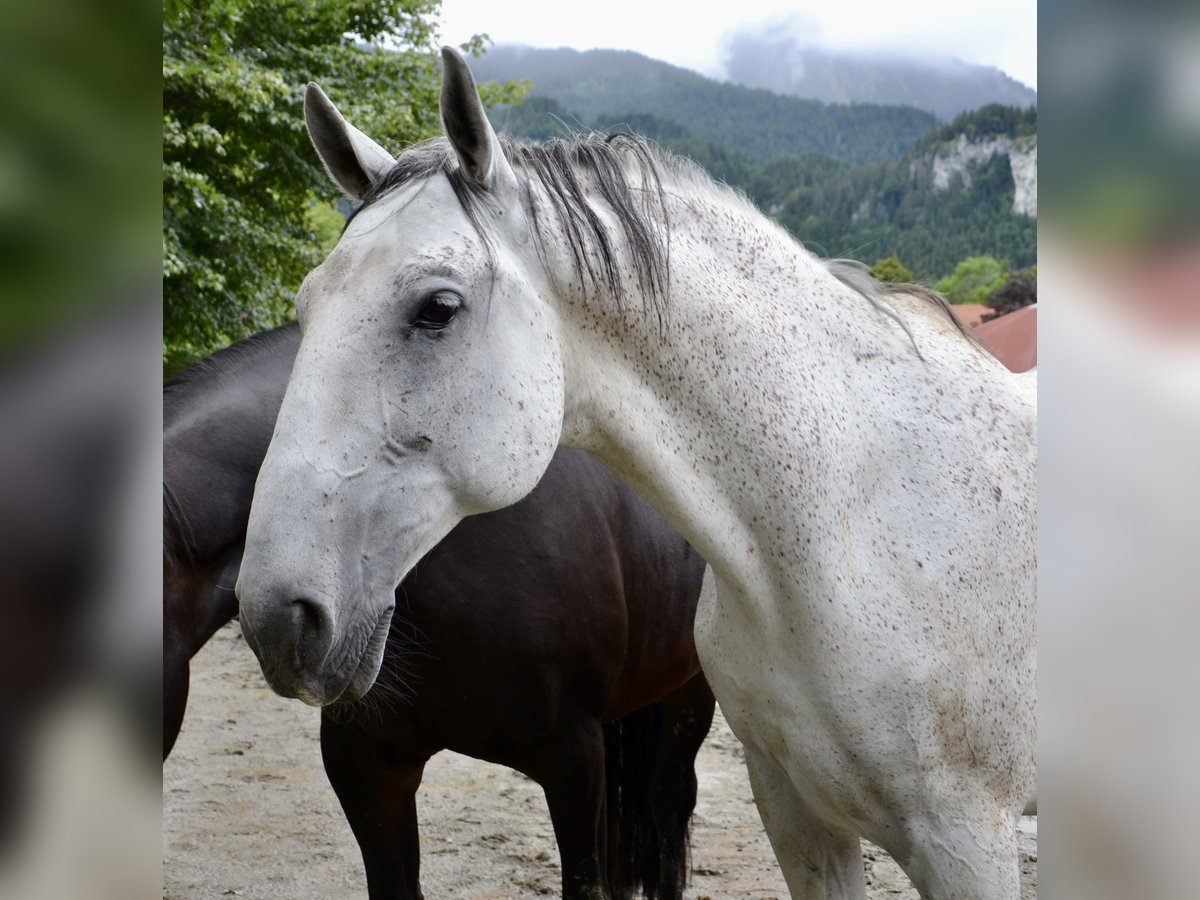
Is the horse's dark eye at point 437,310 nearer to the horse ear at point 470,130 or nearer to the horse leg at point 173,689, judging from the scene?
the horse ear at point 470,130

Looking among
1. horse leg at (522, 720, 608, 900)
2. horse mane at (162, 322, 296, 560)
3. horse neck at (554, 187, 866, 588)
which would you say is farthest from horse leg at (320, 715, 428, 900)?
horse neck at (554, 187, 866, 588)

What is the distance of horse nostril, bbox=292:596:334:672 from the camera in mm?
1302

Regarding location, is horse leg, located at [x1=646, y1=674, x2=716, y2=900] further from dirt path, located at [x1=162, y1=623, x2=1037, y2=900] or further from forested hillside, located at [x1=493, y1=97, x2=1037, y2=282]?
forested hillside, located at [x1=493, y1=97, x2=1037, y2=282]

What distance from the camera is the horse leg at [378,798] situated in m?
2.39

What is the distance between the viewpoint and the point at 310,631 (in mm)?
1319

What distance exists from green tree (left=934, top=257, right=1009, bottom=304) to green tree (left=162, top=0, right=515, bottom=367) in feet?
86.0

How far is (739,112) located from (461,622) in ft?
196

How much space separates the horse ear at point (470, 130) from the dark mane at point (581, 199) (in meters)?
0.02

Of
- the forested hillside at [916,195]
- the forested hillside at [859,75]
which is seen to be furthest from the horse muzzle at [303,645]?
the forested hillside at [859,75]
